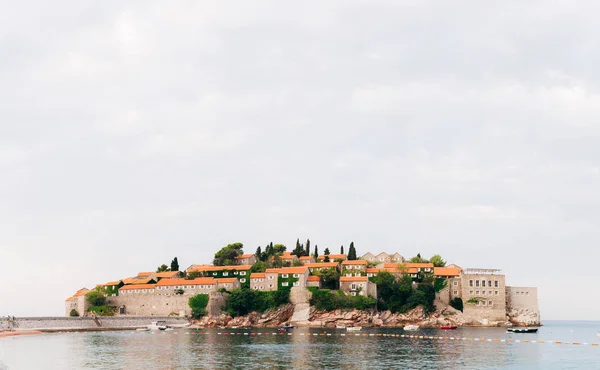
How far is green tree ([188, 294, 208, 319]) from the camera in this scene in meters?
104

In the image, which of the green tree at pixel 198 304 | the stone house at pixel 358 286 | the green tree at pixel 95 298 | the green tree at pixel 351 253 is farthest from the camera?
the green tree at pixel 351 253

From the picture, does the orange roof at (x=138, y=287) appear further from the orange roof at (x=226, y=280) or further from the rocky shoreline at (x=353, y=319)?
the rocky shoreline at (x=353, y=319)

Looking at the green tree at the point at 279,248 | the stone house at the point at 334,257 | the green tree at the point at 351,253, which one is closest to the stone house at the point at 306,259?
the stone house at the point at 334,257

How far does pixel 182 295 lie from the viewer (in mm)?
107125

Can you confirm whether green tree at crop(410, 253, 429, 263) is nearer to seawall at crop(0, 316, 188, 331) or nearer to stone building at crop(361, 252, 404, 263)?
stone building at crop(361, 252, 404, 263)

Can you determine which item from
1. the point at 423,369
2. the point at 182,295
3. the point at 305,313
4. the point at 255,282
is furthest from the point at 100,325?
the point at 423,369

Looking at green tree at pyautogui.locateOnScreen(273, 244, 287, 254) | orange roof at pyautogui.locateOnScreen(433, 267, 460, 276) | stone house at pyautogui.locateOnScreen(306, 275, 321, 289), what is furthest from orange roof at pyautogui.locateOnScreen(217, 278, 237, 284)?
orange roof at pyautogui.locateOnScreen(433, 267, 460, 276)

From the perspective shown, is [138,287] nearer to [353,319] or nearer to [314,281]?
[314,281]

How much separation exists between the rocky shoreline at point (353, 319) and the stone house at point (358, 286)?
10.3 ft

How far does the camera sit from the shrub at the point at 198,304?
342 feet

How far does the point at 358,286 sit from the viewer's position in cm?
10162

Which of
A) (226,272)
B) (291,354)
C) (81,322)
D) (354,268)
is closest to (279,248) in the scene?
(226,272)

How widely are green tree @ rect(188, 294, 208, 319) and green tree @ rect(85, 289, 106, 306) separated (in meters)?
18.0

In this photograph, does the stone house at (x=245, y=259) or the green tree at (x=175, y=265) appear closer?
the stone house at (x=245, y=259)
